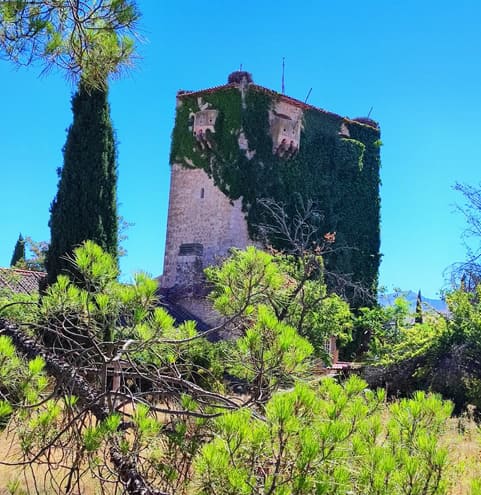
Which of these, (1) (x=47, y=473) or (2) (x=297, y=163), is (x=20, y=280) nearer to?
(1) (x=47, y=473)

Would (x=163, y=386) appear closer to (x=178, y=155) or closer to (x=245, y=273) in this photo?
(x=245, y=273)

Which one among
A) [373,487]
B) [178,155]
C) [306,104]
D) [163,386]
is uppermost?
[306,104]

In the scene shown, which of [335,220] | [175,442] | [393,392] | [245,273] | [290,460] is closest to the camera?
[290,460]

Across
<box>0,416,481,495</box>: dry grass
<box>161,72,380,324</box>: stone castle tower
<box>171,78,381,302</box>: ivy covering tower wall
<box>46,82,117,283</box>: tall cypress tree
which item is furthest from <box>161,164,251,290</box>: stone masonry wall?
<box>0,416,481,495</box>: dry grass

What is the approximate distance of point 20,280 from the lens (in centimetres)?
1535

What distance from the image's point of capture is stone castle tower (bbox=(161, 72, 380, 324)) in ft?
68.2

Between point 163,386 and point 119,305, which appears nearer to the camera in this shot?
point 119,305

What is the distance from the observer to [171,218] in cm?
2195

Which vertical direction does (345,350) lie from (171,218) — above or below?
below

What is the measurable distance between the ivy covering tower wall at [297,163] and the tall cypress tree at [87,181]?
8.03 m

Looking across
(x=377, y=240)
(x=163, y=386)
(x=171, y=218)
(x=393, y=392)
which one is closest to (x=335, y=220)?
(x=377, y=240)

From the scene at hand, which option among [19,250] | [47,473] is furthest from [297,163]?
[47,473]

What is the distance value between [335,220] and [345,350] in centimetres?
472

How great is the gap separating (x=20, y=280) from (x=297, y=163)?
10872 mm
